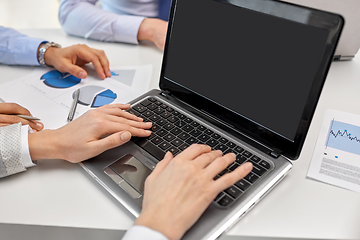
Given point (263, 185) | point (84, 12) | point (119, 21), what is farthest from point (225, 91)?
point (84, 12)

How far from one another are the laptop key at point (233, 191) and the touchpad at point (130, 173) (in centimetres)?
16

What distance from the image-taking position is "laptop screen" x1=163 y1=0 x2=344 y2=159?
0.51 m

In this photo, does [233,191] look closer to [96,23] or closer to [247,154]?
[247,154]

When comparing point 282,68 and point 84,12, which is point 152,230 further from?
point 84,12

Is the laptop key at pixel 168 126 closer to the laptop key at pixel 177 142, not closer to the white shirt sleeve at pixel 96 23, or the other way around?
the laptop key at pixel 177 142

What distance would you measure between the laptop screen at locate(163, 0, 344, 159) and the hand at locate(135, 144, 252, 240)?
13 centimetres

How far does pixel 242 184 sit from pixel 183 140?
16 centimetres

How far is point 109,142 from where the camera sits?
584mm

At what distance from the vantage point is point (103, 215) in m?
0.52

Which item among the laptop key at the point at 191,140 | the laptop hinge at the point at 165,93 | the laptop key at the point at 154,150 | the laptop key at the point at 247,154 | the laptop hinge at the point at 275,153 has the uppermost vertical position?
the laptop hinge at the point at 165,93

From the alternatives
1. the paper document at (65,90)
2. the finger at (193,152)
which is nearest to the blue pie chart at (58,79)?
the paper document at (65,90)

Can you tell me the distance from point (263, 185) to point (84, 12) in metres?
0.98

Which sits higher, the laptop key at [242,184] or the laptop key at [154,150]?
the laptop key at [242,184]

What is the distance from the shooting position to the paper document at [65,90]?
773 millimetres
